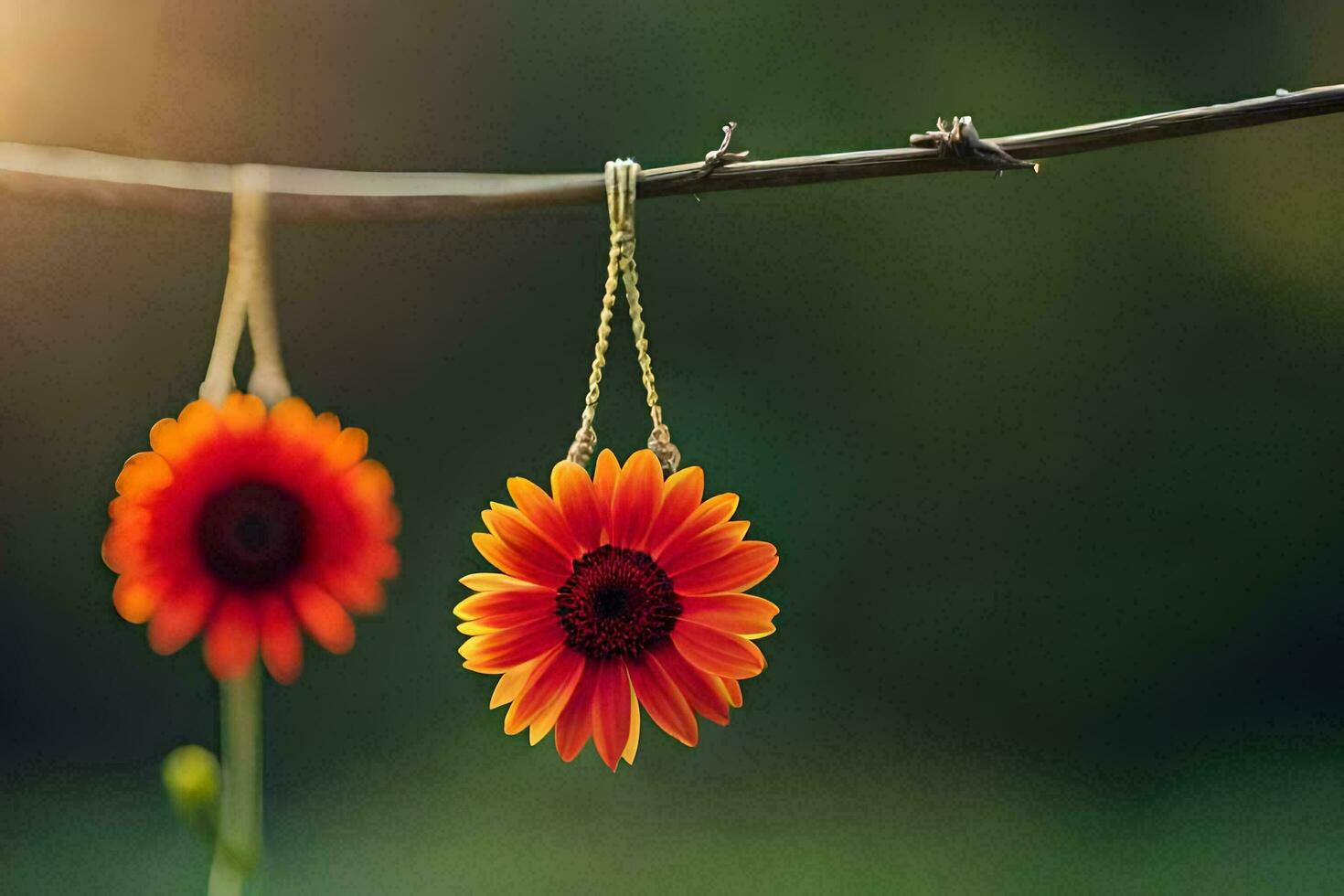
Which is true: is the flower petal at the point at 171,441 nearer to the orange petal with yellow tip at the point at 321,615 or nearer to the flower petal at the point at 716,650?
the orange petal with yellow tip at the point at 321,615

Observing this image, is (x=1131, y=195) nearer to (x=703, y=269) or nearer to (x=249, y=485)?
(x=703, y=269)

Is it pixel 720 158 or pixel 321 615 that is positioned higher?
pixel 720 158

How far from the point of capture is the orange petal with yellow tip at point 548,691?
0.43m

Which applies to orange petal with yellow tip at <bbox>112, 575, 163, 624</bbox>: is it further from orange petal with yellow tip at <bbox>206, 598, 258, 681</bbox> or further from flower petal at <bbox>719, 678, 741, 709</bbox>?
flower petal at <bbox>719, 678, 741, 709</bbox>

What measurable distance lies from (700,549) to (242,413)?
14 centimetres

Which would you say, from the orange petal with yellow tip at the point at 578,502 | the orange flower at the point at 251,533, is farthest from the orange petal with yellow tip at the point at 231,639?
the orange petal with yellow tip at the point at 578,502

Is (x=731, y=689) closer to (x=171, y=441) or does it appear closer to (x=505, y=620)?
(x=505, y=620)

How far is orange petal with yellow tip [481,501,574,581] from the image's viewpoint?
1.34 feet

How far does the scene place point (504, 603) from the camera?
1.37 ft

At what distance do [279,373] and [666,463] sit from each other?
0.43 ft

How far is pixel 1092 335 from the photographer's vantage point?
56.8 inches

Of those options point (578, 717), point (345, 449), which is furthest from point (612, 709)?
point (345, 449)

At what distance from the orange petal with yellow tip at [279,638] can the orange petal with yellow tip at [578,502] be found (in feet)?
0.30

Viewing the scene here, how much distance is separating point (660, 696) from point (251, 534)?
14cm
